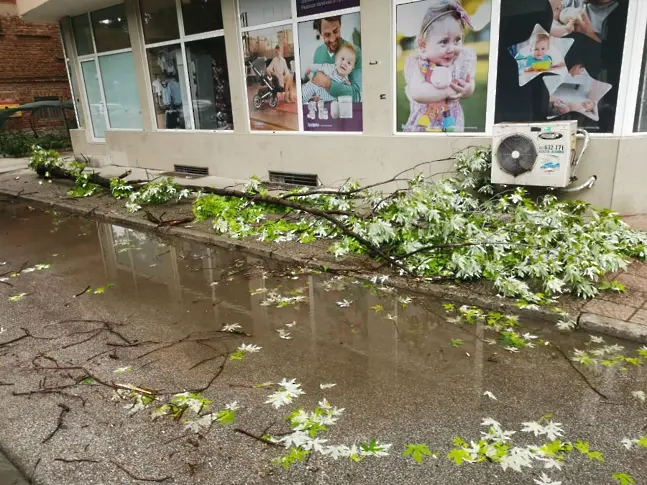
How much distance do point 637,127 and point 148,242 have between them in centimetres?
737

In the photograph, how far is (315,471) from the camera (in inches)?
113

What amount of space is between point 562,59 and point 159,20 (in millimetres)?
9580

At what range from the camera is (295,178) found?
397 inches

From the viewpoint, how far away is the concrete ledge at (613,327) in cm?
409

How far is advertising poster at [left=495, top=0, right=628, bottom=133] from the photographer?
6.39 metres

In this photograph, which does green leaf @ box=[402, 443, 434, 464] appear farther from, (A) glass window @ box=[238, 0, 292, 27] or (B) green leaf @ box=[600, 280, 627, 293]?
(A) glass window @ box=[238, 0, 292, 27]

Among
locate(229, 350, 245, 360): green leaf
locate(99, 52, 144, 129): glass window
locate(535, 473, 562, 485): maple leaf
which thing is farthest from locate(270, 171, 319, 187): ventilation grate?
locate(535, 473, 562, 485): maple leaf

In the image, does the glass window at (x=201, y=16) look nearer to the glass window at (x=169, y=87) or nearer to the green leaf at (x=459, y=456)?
the glass window at (x=169, y=87)

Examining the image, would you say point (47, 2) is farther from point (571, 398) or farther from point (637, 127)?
point (571, 398)

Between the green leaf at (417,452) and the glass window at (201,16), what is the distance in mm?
10153

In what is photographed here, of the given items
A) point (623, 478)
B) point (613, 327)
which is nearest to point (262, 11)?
point (613, 327)

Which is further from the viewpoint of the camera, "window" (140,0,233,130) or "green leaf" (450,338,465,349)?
"window" (140,0,233,130)

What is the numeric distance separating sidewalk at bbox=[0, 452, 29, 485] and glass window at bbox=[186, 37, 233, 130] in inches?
365

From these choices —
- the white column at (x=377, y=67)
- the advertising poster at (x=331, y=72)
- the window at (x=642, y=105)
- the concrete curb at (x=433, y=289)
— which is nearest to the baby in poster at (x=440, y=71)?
the white column at (x=377, y=67)
